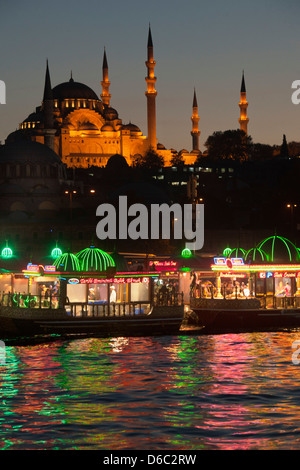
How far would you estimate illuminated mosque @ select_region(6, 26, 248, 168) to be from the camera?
123 metres

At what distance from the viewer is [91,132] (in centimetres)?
12419

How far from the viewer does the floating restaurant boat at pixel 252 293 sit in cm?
3022

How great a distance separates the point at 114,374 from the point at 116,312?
6905 mm

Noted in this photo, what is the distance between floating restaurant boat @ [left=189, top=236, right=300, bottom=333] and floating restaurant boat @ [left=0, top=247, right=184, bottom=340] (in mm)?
1498

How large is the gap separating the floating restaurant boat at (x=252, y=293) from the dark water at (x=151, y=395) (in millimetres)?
2428

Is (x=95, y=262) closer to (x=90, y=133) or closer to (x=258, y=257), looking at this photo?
(x=258, y=257)

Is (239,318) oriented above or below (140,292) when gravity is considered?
below

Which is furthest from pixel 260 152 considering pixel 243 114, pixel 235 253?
pixel 235 253

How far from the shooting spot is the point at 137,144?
4921 inches

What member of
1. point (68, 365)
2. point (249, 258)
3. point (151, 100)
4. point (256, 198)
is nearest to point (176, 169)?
point (151, 100)

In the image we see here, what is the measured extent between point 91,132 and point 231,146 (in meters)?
18.8

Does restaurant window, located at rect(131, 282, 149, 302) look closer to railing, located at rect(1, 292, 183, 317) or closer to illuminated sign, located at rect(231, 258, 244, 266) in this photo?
railing, located at rect(1, 292, 183, 317)

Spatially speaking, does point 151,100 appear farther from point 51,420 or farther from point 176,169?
point 51,420

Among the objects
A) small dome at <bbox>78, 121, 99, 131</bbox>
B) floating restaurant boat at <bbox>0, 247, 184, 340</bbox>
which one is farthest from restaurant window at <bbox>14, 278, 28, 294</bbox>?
small dome at <bbox>78, 121, 99, 131</bbox>
